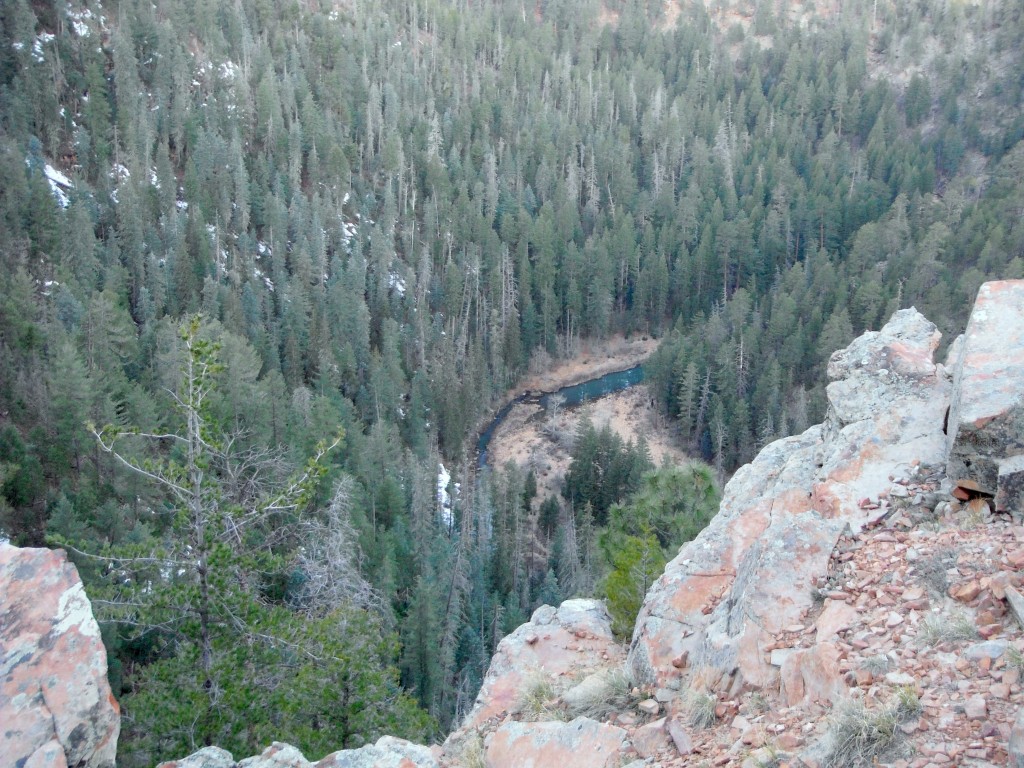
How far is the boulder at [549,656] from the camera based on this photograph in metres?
13.8

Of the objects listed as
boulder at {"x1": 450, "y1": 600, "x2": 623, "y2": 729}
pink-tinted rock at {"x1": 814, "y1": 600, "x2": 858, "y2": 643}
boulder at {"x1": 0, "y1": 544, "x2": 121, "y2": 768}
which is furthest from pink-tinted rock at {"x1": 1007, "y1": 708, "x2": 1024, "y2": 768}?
boulder at {"x1": 0, "y1": 544, "x2": 121, "y2": 768}

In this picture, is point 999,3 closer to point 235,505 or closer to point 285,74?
point 285,74

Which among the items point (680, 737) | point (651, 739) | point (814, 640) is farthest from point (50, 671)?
point (814, 640)

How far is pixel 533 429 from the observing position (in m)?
87.3

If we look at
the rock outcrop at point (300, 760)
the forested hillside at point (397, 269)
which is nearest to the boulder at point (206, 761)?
the rock outcrop at point (300, 760)

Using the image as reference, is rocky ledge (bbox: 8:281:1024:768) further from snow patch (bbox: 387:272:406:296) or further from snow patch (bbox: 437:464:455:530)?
snow patch (bbox: 387:272:406:296)

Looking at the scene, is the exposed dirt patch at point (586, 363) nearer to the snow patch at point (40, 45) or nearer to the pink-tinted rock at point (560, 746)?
the snow patch at point (40, 45)

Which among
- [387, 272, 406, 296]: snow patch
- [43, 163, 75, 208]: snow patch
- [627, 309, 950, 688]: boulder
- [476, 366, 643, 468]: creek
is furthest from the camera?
[387, 272, 406, 296]: snow patch

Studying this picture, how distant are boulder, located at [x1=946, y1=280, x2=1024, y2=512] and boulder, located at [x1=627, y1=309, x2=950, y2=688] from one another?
120 cm

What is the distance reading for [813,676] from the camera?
376 inches

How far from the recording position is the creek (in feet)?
297

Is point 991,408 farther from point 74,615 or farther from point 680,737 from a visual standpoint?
point 74,615

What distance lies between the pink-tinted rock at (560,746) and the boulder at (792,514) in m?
1.53

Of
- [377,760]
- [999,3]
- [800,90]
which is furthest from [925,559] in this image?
[999,3]
